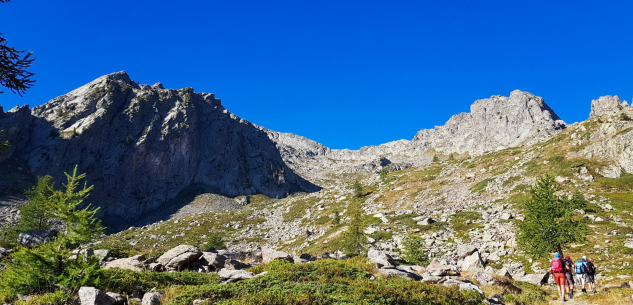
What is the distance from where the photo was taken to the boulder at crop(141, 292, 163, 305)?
1245 cm

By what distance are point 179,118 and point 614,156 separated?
16391cm

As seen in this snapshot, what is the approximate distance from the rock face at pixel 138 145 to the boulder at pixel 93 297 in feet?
452

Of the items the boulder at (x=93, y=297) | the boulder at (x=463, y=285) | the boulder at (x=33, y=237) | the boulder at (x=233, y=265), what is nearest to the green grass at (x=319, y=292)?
the boulder at (x=463, y=285)

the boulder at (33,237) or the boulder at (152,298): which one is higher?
the boulder at (33,237)

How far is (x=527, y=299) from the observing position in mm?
16188

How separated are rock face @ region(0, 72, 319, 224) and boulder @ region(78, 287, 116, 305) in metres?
138

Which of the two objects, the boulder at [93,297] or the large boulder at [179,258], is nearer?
the boulder at [93,297]

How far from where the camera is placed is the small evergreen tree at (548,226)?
26109 millimetres

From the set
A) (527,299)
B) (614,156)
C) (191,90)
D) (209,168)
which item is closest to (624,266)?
(527,299)

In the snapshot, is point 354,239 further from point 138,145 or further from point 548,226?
point 138,145

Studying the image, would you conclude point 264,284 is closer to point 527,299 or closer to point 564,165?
point 527,299

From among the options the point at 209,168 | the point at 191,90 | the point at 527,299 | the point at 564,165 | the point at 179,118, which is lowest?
the point at 527,299

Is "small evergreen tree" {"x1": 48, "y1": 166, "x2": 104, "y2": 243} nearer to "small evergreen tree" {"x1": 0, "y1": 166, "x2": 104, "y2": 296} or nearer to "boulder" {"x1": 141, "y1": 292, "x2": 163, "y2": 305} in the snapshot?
"small evergreen tree" {"x1": 0, "y1": 166, "x2": 104, "y2": 296}

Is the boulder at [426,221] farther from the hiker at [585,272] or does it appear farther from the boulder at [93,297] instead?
the boulder at [93,297]
